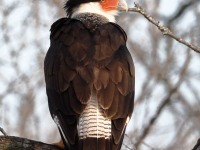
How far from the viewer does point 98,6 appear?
28.5 feet

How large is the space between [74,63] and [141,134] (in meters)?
3.33

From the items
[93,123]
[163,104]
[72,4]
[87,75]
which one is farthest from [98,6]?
[163,104]

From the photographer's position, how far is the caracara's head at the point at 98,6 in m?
8.59

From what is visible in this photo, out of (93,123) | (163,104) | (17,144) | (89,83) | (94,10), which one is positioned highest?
(94,10)

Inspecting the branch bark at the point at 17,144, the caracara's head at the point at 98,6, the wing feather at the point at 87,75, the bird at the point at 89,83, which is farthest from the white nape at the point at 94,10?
the branch bark at the point at 17,144

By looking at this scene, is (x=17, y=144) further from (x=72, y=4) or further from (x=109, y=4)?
(x=109, y=4)

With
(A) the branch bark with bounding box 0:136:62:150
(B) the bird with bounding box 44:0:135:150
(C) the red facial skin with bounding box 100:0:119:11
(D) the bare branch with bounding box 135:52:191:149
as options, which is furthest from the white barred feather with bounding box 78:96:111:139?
(D) the bare branch with bounding box 135:52:191:149

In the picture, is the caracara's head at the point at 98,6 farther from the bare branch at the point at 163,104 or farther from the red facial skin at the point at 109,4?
the bare branch at the point at 163,104

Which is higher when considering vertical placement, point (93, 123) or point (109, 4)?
point (109, 4)

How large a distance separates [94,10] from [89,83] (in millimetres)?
1812

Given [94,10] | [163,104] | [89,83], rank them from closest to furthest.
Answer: [89,83] → [94,10] → [163,104]

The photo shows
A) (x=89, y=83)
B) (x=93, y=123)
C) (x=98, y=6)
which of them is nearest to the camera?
(x=93, y=123)

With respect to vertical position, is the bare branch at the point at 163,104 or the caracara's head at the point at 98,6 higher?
the caracara's head at the point at 98,6

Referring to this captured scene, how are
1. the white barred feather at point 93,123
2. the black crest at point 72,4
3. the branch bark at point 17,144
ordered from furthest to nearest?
the black crest at point 72,4, the branch bark at point 17,144, the white barred feather at point 93,123
